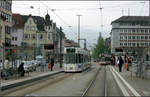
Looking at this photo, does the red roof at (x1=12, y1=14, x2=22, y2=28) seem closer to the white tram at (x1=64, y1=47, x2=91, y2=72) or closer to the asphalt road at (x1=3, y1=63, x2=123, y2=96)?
the white tram at (x1=64, y1=47, x2=91, y2=72)

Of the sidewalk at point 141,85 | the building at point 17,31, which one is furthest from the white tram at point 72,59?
the building at point 17,31

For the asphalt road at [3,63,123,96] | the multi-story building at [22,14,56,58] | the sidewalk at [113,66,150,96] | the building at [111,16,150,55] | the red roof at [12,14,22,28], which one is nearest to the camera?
the sidewalk at [113,66,150,96]

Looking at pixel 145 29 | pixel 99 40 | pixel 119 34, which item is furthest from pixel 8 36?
pixel 99 40

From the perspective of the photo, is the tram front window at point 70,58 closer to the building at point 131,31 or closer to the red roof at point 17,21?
the building at point 131,31

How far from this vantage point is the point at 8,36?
6444 cm

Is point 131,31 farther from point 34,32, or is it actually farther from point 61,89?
point 34,32

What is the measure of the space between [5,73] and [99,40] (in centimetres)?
11076

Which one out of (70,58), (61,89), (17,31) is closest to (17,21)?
(17,31)

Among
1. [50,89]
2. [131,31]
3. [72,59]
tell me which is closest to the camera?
[50,89]

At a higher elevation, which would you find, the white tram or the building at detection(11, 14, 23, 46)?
the building at detection(11, 14, 23, 46)

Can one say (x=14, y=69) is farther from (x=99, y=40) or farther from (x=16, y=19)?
(x=99, y=40)

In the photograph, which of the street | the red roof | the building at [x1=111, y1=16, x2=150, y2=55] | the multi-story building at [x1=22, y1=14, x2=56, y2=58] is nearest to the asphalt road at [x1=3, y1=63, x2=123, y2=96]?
the street

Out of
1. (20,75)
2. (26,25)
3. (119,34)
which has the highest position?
(26,25)

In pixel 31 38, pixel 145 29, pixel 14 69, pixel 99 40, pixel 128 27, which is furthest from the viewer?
pixel 99 40
